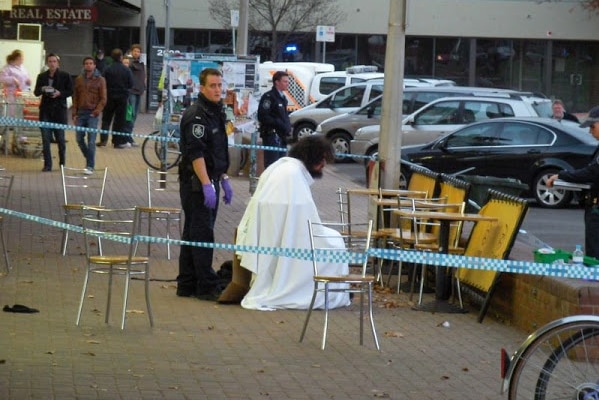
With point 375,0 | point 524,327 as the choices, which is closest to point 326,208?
point 524,327

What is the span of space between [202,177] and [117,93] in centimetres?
1499

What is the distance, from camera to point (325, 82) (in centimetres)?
3503

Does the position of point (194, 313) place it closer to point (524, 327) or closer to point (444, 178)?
point (524, 327)

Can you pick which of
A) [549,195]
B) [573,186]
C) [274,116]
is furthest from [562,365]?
[549,195]

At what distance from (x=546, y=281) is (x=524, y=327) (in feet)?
2.14

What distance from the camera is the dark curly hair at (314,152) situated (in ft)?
34.4

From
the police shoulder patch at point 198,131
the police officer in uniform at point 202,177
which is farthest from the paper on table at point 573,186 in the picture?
the police shoulder patch at point 198,131

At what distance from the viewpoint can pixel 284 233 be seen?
10477 mm

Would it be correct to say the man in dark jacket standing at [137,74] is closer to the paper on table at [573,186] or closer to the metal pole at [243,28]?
the metal pole at [243,28]

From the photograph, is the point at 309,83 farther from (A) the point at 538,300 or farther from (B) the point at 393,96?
(A) the point at 538,300

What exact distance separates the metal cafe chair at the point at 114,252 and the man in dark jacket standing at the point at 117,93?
362 inches

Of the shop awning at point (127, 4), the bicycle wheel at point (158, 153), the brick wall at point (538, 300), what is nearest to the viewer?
the brick wall at point (538, 300)

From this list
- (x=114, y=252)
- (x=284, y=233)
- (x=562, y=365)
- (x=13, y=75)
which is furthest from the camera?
(x=13, y=75)

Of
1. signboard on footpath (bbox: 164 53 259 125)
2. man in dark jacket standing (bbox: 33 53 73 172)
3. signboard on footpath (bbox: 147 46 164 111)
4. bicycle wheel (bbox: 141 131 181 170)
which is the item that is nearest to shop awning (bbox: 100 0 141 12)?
signboard on footpath (bbox: 147 46 164 111)
